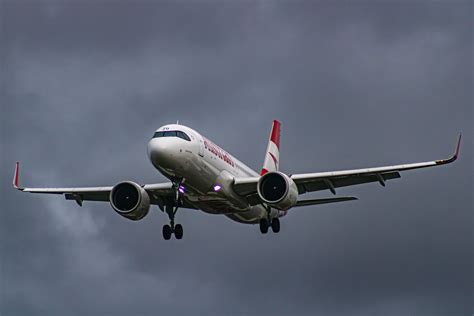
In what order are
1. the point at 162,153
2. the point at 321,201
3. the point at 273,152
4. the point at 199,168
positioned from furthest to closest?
the point at 273,152
the point at 321,201
the point at 199,168
the point at 162,153

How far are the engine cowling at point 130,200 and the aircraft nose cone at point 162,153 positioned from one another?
219 inches

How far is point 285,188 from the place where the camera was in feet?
179

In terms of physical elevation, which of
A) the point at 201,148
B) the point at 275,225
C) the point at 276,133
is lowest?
the point at 275,225

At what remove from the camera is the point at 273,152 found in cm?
7006

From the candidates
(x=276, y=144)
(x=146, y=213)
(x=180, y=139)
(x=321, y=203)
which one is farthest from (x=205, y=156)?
(x=276, y=144)

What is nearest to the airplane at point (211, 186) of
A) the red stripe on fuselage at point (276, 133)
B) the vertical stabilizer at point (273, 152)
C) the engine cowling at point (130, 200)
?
the engine cowling at point (130, 200)

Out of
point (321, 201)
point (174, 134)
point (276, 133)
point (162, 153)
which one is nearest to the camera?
point (162, 153)

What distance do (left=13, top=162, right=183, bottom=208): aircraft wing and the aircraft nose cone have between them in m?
5.67

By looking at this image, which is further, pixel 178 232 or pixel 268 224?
pixel 268 224

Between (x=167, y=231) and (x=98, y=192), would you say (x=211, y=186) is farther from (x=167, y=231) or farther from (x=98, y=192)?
(x=98, y=192)

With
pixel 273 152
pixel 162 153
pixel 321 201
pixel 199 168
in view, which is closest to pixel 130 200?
pixel 199 168

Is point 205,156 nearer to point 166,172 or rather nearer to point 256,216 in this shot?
point 166,172

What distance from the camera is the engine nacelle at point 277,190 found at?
178 feet

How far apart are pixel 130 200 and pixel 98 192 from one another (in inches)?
153
